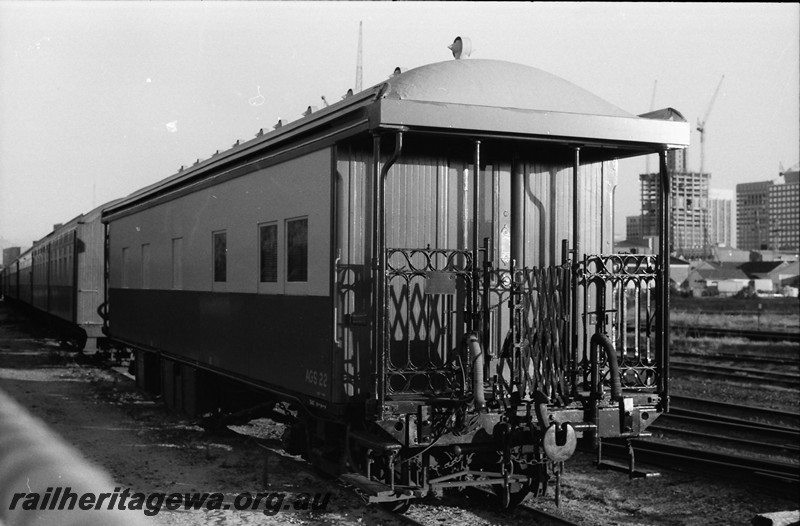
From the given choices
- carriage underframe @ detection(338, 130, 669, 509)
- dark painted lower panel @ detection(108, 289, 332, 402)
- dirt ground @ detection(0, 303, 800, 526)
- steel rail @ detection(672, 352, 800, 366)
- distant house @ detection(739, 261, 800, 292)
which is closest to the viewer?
carriage underframe @ detection(338, 130, 669, 509)

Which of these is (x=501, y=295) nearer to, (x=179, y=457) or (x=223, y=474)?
(x=223, y=474)

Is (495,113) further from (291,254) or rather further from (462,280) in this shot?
(291,254)

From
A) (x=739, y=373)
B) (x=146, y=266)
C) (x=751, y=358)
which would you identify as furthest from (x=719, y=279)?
(x=146, y=266)

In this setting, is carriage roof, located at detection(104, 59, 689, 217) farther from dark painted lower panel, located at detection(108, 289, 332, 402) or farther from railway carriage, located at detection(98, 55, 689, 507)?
dark painted lower panel, located at detection(108, 289, 332, 402)

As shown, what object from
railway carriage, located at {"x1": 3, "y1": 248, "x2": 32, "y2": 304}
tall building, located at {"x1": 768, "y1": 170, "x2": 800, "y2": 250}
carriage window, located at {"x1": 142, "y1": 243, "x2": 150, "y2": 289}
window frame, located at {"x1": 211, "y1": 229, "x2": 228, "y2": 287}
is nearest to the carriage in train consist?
window frame, located at {"x1": 211, "y1": 229, "x2": 228, "y2": 287}

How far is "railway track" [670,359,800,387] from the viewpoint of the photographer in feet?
57.8

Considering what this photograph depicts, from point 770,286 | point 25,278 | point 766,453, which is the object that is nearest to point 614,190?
point 766,453

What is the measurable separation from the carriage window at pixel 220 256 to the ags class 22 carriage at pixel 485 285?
3.27 metres

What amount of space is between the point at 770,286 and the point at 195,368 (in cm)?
9441

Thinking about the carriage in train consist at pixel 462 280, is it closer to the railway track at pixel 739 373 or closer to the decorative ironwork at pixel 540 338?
the decorative ironwork at pixel 540 338

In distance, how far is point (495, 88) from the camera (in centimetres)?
704

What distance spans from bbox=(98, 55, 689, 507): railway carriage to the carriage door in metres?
0.01

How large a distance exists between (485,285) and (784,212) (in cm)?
20036

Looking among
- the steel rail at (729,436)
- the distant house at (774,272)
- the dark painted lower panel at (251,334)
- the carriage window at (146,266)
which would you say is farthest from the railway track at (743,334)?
the distant house at (774,272)
